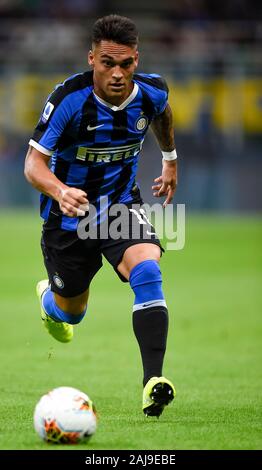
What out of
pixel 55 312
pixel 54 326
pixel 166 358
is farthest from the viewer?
pixel 166 358

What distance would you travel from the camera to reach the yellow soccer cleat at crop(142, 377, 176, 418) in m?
6.41

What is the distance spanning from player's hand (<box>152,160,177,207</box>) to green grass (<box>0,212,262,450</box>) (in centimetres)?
156

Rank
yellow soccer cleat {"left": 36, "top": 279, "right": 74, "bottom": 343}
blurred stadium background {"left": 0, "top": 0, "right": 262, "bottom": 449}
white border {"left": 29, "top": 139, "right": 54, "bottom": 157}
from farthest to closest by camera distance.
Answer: yellow soccer cleat {"left": 36, "top": 279, "right": 74, "bottom": 343} < blurred stadium background {"left": 0, "top": 0, "right": 262, "bottom": 449} < white border {"left": 29, "top": 139, "right": 54, "bottom": 157}

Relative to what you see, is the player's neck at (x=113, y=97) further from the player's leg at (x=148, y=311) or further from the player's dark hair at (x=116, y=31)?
the player's leg at (x=148, y=311)

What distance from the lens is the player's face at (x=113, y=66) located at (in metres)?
6.79

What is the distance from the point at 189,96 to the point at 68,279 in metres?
22.3

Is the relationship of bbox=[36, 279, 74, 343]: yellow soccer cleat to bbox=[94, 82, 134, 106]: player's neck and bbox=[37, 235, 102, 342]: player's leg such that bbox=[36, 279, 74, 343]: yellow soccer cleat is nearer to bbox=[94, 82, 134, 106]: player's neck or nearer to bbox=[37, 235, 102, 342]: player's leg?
bbox=[37, 235, 102, 342]: player's leg

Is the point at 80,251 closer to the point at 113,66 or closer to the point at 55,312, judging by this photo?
the point at 55,312

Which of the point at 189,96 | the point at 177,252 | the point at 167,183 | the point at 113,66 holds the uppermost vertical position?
the point at 113,66

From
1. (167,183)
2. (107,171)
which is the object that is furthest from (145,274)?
(167,183)

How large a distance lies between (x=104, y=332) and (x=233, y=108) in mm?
18008

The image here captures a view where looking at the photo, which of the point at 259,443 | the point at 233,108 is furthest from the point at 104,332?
the point at 233,108

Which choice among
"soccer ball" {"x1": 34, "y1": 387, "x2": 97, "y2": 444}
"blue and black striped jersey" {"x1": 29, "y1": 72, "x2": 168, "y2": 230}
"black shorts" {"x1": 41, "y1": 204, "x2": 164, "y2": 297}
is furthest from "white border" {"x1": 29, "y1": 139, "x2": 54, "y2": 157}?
"soccer ball" {"x1": 34, "y1": 387, "x2": 97, "y2": 444}

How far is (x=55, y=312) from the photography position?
8258 millimetres
